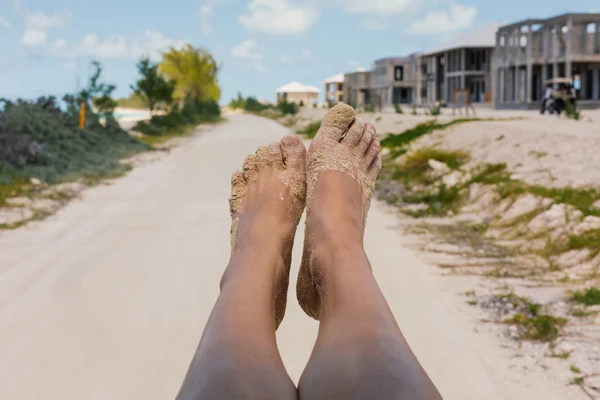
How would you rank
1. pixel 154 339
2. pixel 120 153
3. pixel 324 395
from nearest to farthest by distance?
pixel 324 395
pixel 154 339
pixel 120 153

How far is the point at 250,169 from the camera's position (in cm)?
280

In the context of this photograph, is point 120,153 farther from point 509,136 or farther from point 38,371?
point 38,371

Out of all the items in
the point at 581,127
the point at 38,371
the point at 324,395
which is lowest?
the point at 38,371

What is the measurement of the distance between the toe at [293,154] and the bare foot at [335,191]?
0.06 m

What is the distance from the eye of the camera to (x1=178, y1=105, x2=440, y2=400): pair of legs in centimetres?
141

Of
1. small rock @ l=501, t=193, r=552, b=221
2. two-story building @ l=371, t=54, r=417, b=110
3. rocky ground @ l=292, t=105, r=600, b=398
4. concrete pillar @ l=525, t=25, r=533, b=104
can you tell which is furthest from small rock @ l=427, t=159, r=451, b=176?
two-story building @ l=371, t=54, r=417, b=110

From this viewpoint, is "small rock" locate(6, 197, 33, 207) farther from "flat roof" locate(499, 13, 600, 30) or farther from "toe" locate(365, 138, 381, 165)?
"flat roof" locate(499, 13, 600, 30)

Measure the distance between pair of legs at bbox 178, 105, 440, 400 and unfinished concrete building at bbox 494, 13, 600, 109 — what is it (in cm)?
2032

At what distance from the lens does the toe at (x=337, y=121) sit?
2.85 meters

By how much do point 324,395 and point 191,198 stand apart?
5.30 m

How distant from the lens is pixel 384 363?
144cm

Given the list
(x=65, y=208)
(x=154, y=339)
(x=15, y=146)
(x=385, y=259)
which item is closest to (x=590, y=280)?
(x=385, y=259)

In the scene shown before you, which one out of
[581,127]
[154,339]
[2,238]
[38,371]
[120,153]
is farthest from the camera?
[120,153]

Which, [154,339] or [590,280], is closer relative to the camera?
[154,339]
